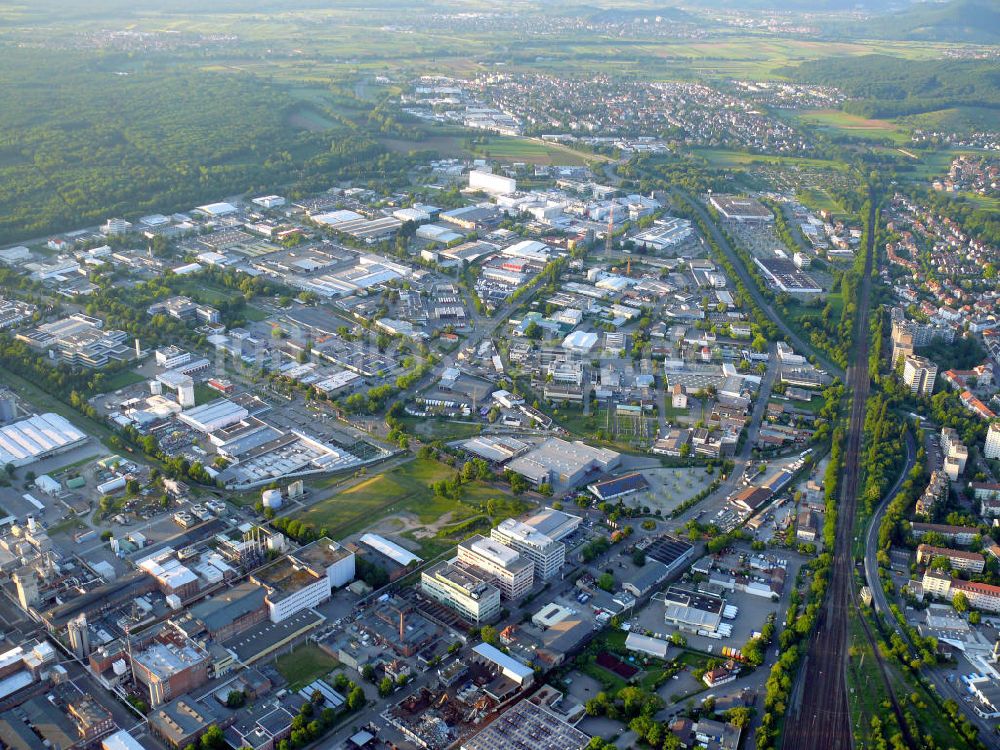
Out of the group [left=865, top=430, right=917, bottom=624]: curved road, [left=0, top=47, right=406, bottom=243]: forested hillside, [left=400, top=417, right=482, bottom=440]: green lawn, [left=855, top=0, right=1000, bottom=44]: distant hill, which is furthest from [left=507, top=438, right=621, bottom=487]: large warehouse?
[left=855, top=0, right=1000, bottom=44]: distant hill

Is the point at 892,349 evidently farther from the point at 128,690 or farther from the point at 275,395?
the point at 128,690

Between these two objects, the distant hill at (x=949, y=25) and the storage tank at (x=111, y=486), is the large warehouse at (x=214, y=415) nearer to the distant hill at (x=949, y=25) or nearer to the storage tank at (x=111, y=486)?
the storage tank at (x=111, y=486)

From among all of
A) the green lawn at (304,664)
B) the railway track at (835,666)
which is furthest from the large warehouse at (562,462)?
the green lawn at (304,664)

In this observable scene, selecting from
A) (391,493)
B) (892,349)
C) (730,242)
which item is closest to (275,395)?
(391,493)

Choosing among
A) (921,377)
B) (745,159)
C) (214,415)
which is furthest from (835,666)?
(745,159)

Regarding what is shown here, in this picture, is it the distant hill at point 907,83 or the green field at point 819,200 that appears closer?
the green field at point 819,200

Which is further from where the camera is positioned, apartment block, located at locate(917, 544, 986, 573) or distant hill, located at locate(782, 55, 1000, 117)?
distant hill, located at locate(782, 55, 1000, 117)

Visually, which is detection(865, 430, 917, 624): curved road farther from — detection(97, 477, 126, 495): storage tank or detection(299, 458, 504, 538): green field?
detection(97, 477, 126, 495): storage tank
